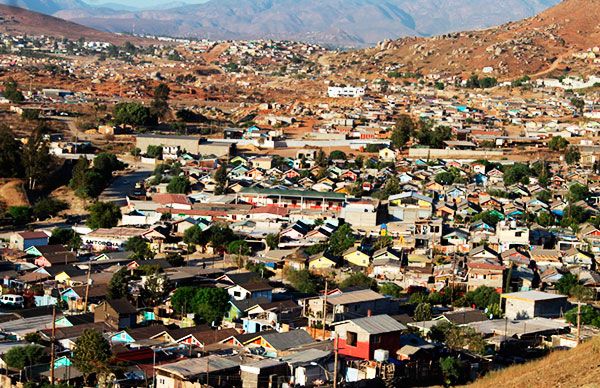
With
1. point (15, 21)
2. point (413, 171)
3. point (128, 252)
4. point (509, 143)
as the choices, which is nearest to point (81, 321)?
point (128, 252)

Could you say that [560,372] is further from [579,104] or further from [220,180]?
[579,104]

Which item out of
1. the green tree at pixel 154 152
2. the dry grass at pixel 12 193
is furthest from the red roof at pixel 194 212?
the green tree at pixel 154 152

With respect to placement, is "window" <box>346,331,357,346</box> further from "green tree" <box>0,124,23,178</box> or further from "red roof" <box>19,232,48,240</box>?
"green tree" <box>0,124,23,178</box>

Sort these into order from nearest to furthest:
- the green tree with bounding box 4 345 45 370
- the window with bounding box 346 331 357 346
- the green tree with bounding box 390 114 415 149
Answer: the green tree with bounding box 4 345 45 370 < the window with bounding box 346 331 357 346 < the green tree with bounding box 390 114 415 149

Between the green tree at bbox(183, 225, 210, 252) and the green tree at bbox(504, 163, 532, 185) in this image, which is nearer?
the green tree at bbox(183, 225, 210, 252)

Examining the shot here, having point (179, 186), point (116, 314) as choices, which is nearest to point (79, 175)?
point (179, 186)

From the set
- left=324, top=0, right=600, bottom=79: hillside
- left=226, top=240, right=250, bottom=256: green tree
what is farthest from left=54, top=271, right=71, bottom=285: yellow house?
left=324, top=0, right=600, bottom=79: hillside
